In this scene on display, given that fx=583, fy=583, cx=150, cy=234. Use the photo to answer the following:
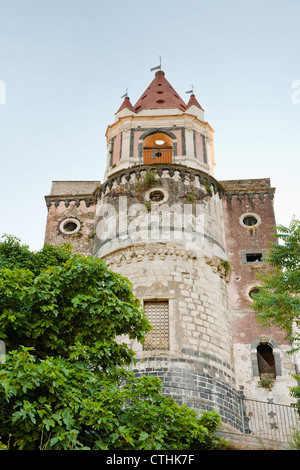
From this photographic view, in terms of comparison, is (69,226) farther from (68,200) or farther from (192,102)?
(192,102)

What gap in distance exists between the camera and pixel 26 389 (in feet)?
35.1

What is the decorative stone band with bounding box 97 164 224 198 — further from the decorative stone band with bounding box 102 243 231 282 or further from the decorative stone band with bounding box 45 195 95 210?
the decorative stone band with bounding box 102 243 231 282

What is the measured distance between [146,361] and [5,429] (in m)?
7.96

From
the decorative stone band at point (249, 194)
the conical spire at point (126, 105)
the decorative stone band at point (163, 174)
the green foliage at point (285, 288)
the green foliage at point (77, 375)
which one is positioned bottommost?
the green foliage at point (77, 375)

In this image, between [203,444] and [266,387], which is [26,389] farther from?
[266,387]

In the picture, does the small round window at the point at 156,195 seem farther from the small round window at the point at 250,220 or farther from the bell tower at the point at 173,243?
the small round window at the point at 250,220

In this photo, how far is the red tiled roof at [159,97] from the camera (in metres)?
26.5

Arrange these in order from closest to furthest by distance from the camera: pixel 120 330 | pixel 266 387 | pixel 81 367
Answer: pixel 81 367
pixel 120 330
pixel 266 387

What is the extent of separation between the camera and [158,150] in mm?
25984

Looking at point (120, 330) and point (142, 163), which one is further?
point (142, 163)

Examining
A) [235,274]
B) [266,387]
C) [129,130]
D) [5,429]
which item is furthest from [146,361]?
[129,130]

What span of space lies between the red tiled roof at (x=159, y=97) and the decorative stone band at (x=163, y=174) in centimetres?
429

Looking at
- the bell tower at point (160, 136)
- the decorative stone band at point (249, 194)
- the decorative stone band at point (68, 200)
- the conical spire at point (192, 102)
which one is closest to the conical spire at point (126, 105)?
the bell tower at point (160, 136)
